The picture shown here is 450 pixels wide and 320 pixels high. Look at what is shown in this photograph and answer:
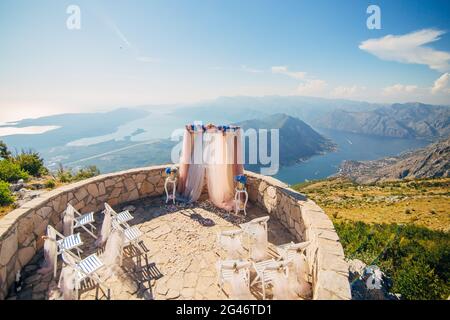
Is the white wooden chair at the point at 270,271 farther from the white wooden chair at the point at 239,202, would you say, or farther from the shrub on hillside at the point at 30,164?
the shrub on hillside at the point at 30,164

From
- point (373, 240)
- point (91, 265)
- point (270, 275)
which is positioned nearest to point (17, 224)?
point (91, 265)

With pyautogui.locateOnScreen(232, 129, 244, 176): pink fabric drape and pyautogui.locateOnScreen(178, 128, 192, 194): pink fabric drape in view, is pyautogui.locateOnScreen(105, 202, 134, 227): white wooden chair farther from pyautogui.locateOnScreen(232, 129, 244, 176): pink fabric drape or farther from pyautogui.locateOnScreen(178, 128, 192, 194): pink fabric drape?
pyautogui.locateOnScreen(232, 129, 244, 176): pink fabric drape

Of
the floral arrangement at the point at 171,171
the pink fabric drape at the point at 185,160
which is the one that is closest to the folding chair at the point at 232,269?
the floral arrangement at the point at 171,171

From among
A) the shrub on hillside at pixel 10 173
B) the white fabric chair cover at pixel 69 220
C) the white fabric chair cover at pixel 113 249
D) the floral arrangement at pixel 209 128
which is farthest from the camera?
the shrub on hillside at pixel 10 173

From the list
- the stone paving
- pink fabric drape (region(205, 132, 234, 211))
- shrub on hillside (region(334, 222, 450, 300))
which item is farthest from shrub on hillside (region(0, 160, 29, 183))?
shrub on hillside (region(334, 222, 450, 300))

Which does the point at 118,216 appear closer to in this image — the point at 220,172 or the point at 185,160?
the point at 185,160
